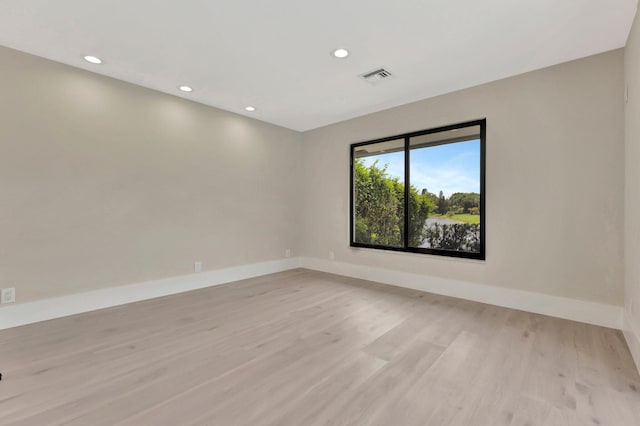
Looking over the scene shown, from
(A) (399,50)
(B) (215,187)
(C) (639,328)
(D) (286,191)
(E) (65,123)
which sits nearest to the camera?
(C) (639,328)

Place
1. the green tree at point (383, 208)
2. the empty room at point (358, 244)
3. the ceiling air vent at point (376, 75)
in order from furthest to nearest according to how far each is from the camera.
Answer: the green tree at point (383, 208) < the ceiling air vent at point (376, 75) < the empty room at point (358, 244)

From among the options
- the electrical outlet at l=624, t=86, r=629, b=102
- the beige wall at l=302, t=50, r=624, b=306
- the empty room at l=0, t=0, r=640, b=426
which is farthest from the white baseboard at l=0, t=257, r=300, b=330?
the electrical outlet at l=624, t=86, r=629, b=102

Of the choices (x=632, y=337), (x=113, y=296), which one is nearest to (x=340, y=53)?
(x=632, y=337)

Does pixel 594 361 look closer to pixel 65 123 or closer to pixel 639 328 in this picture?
pixel 639 328

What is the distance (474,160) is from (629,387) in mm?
2501

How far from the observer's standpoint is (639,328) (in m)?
1.94

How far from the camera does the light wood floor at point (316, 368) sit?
1.48m

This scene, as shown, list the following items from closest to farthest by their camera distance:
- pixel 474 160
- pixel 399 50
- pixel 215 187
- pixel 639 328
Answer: pixel 639 328
pixel 399 50
pixel 474 160
pixel 215 187

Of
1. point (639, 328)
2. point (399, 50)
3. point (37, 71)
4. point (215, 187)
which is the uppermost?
point (399, 50)

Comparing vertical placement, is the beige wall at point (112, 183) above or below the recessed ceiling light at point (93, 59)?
below

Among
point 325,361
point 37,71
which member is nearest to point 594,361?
point 325,361

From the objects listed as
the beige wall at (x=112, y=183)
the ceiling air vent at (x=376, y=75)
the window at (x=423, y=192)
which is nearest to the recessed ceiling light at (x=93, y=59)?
the beige wall at (x=112, y=183)

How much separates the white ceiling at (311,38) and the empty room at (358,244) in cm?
2

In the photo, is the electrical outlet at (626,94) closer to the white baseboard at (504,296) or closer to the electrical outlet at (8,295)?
the white baseboard at (504,296)
